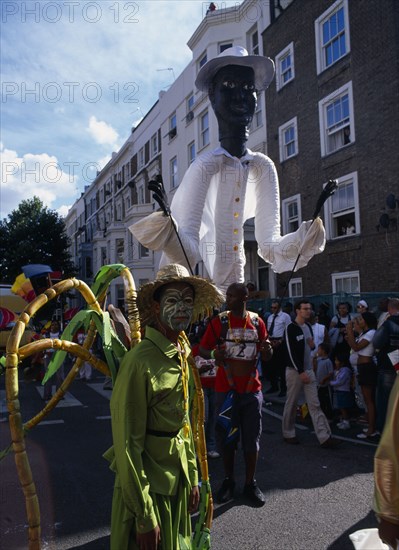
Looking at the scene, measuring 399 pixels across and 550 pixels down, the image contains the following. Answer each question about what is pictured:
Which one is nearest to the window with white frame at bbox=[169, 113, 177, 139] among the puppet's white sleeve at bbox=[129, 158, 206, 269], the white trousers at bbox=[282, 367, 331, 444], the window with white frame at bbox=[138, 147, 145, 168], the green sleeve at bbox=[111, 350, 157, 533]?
the window with white frame at bbox=[138, 147, 145, 168]

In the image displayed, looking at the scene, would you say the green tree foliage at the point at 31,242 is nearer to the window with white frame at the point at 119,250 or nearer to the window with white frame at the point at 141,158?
the window with white frame at the point at 119,250

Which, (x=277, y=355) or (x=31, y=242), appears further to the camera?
(x=31, y=242)

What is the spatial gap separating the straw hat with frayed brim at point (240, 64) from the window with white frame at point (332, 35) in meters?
11.3

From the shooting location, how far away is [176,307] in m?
2.41

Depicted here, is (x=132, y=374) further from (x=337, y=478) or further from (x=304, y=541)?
(x=337, y=478)

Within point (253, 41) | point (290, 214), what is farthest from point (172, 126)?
point (290, 214)

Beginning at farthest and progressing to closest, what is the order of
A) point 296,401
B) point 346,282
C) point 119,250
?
1. point 119,250
2. point 346,282
3. point 296,401

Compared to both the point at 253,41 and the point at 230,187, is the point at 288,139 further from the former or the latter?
the point at 230,187

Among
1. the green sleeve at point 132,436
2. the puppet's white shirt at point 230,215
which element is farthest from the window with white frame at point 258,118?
the green sleeve at point 132,436

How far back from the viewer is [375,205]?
13.1m

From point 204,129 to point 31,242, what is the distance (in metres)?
18.8

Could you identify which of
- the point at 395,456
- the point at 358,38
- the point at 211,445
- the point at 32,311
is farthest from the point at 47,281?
the point at 358,38

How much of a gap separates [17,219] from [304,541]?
122ft

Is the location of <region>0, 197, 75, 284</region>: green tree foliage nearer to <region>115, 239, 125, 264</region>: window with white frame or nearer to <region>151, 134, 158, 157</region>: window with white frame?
<region>115, 239, 125, 264</region>: window with white frame
